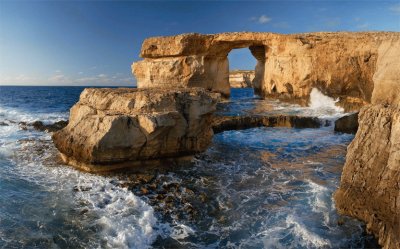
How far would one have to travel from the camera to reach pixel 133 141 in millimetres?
10266

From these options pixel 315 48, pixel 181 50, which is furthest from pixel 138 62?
pixel 315 48

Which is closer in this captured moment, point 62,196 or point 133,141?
point 62,196

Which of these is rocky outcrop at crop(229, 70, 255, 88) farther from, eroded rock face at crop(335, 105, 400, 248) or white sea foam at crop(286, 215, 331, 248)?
white sea foam at crop(286, 215, 331, 248)

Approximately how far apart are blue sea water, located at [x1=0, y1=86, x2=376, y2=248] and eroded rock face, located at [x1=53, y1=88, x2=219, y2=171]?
0.56 metres

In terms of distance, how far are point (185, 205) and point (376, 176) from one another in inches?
166

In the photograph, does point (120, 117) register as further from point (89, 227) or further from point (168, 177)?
point (89, 227)

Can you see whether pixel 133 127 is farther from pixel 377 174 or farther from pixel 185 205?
A: pixel 377 174

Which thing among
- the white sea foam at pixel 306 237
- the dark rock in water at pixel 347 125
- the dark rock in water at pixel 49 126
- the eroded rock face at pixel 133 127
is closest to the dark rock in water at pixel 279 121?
the dark rock in water at pixel 347 125

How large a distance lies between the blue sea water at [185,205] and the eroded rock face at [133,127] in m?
0.56

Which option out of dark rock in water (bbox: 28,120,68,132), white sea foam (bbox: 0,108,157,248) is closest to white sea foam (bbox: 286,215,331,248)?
white sea foam (bbox: 0,108,157,248)

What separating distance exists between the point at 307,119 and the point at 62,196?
15.0 meters

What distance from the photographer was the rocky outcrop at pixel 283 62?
25.3 meters

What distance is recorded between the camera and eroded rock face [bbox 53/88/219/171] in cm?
1019

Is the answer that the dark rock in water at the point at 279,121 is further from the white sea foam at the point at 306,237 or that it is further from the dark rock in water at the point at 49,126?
the white sea foam at the point at 306,237
